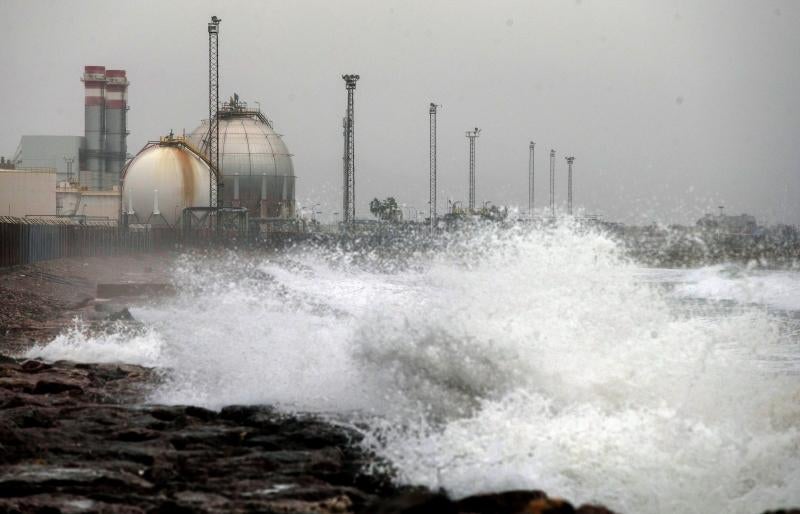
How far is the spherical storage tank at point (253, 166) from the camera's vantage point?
6112cm

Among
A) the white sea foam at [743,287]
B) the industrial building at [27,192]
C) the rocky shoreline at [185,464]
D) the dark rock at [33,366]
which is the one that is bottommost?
the white sea foam at [743,287]

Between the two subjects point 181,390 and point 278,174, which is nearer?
point 181,390

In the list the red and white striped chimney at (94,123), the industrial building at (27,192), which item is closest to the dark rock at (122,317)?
the industrial building at (27,192)

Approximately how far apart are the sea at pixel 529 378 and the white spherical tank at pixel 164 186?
34824 mm

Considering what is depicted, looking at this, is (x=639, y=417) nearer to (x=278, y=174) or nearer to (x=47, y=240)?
(x=47, y=240)

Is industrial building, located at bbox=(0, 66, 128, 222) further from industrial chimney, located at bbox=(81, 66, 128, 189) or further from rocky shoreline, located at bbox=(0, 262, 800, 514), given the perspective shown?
rocky shoreline, located at bbox=(0, 262, 800, 514)

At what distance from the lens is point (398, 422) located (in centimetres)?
831

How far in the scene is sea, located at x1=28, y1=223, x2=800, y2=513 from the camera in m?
6.98

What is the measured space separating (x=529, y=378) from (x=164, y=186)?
46209mm

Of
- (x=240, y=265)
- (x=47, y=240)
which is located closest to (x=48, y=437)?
(x=47, y=240)

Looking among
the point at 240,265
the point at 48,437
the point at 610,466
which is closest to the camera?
the point at 610,466

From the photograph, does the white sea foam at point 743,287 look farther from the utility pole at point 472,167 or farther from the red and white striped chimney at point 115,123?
the red and white striped chimney at point 115,123

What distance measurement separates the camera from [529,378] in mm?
9633

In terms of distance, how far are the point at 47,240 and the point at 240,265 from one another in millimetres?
10916
